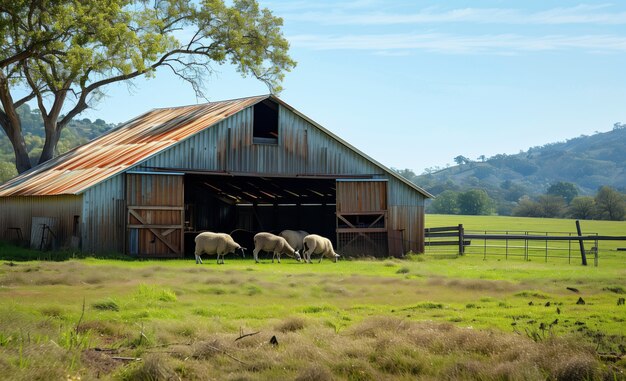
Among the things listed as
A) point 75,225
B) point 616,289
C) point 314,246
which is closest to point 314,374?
point 616,289

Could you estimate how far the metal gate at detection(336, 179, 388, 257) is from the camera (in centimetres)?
3978

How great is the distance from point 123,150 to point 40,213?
4.65 meters

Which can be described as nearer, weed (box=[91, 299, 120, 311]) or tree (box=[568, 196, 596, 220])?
weed (box=[91, 299, 120, 311])

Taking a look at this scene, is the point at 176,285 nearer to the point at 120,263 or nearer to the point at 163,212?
the point at 120,263

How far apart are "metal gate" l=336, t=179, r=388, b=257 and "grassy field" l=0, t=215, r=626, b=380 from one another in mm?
13526

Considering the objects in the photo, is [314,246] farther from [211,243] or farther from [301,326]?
[301,326]

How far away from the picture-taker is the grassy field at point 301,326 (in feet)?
40.5

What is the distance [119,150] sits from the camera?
40562 millimetres

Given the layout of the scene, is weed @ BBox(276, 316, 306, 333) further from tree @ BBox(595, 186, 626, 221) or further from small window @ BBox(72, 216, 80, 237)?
tree @ BBox(595, 186, 626, 221)

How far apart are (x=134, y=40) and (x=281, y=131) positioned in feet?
45.0

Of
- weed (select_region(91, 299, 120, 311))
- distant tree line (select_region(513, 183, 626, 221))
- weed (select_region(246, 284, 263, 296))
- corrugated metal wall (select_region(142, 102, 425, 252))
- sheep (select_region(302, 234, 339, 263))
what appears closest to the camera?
weed (select_region(91, 299, 120, 311))

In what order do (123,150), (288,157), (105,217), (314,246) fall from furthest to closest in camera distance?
(123,150), (288,157), (314,246), (105,217)

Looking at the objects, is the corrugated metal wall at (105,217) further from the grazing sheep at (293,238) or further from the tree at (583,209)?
the tree at (583,209)

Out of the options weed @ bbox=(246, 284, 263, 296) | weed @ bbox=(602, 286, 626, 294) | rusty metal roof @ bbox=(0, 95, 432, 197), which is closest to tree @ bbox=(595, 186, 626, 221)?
rusty metal roof @ bbox=(0, 95, 432, 197)
